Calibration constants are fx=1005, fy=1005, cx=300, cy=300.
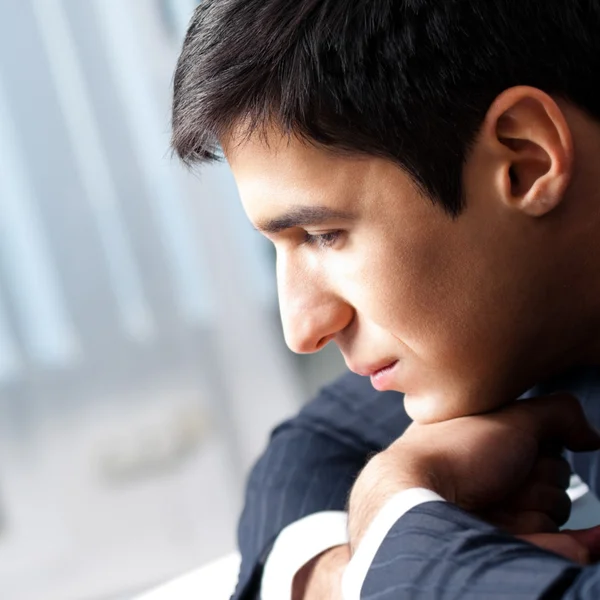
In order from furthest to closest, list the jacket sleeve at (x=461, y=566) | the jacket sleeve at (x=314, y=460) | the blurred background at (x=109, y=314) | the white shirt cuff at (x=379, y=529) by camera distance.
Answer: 1. the blurred background at (x=109, y=314)
2. the jacket sleeve at (x=314, y=460)
3. the white shirt cuff at (x=379, y=529)
4. the jacket sleeve at (x=461, y=566)

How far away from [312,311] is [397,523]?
0.20 meters

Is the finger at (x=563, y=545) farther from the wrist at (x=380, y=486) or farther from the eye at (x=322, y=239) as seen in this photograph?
the eye at (x=322, y=239)

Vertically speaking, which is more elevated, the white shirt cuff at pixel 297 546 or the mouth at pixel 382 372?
the mouth at pixel 382 372

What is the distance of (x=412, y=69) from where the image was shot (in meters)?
0.74

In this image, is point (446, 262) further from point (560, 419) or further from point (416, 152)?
point (560, 419)

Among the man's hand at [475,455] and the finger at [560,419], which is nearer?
the man's hand at [475,455]

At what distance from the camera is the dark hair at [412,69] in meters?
0.73

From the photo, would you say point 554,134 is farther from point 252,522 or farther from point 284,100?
point 252,522

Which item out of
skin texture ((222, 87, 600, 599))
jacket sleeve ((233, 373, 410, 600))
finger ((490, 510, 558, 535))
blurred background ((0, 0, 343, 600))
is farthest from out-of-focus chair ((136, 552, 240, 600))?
blurred background ((0, 0, 343, 600))

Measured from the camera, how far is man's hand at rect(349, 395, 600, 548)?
2.41ft

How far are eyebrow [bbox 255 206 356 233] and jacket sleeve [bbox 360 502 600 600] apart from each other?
0.73ft

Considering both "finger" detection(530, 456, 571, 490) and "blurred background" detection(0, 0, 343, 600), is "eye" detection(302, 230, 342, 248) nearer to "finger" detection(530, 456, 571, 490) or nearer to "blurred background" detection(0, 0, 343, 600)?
"finger" detection(530, 456, 571, 490)

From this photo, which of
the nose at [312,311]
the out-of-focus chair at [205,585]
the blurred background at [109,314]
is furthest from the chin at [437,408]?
the blurred background at [109,314]

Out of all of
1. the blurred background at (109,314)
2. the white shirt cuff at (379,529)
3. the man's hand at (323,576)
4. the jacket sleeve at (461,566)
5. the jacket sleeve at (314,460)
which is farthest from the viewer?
the blurred background at (109,314)
